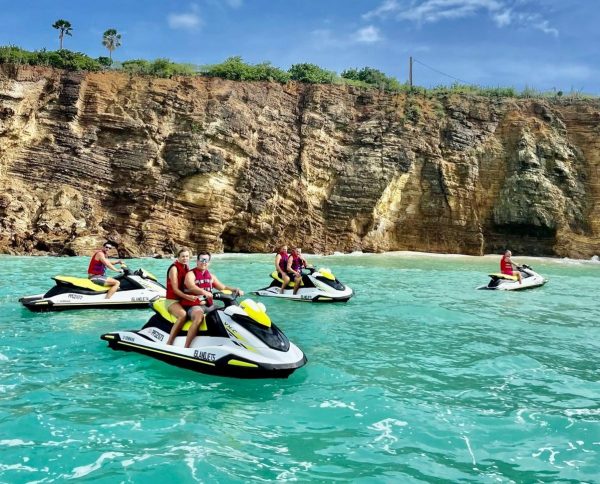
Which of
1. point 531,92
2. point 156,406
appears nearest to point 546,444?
point 156,406

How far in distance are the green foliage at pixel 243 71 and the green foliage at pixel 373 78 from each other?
6.58 metres

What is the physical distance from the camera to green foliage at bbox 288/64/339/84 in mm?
37400

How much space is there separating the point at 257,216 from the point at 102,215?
869 cm

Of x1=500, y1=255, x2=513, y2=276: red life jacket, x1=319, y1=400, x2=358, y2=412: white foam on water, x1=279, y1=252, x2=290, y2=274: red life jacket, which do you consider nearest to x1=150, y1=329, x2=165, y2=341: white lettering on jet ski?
x1=319, y1=400, x2=358, y2=412: white foam on water

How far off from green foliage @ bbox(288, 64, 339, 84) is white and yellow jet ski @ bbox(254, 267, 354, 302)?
26484 mm

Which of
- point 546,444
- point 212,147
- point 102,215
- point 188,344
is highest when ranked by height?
point 212,147

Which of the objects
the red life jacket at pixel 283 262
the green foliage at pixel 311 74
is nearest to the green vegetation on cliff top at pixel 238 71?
the green foliage at pixel 311 74

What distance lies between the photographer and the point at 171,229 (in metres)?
29.3

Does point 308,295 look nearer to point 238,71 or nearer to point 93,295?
point 93,295

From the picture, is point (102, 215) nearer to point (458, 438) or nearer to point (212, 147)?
point (212, 147)

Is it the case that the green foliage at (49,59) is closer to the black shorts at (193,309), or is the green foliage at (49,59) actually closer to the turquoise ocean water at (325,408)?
the turquoise ocean water at (325,408)

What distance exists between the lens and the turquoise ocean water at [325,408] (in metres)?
4.28

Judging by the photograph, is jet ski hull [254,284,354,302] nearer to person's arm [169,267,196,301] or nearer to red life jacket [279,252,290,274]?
red life jacket [279,252,290,274]

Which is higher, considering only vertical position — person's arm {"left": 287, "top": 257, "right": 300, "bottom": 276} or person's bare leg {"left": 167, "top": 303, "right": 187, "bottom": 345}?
person's arm {"left": 287, "top": 257, "right": 300, "bottom": 276}
